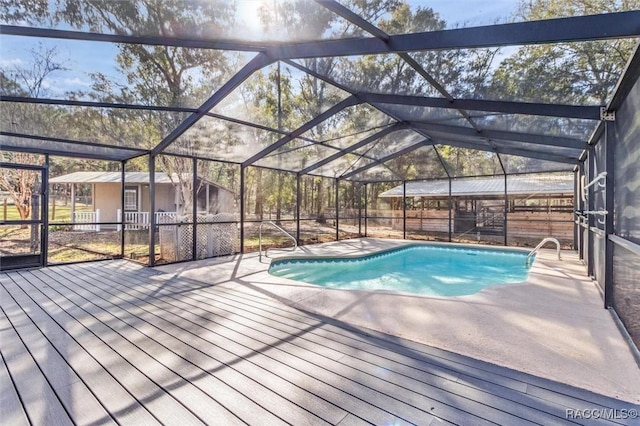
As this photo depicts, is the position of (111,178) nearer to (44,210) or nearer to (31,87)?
(44,210)

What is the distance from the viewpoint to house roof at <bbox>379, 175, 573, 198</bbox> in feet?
36.4

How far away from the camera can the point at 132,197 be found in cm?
1444

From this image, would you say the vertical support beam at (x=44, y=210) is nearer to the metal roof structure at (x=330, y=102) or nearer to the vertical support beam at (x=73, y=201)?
the metal roof structure at (x=330, y=102)

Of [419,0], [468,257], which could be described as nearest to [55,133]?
[419,0]

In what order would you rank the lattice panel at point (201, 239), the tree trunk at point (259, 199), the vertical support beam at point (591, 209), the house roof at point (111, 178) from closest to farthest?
the vertical support beam at point (591, 209)
the lattice panel at point (201, 239)
the tree trunk at point (259, 199)
the house roof at point (111, 178)

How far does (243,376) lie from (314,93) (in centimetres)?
437

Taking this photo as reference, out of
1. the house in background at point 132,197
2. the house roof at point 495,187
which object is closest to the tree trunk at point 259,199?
the house in background at point 132,197

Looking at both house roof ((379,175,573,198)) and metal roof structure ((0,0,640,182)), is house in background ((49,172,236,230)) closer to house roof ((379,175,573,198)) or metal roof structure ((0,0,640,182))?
metal roof structure ((0,0,640,182))

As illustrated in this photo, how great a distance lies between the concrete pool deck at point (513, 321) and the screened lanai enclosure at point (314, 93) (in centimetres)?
42

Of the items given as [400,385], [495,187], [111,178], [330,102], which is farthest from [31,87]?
[495,187]

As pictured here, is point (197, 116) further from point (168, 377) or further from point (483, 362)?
point (483, 362)

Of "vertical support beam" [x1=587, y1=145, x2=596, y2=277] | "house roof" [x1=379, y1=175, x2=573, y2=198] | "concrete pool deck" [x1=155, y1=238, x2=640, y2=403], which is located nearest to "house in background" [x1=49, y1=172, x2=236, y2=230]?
"house roof" [x1=379, y1=175, x2=573, y2=198]

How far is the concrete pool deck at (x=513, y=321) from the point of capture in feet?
7.64

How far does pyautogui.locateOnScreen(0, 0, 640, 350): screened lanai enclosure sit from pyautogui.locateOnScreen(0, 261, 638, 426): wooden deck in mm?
1669
